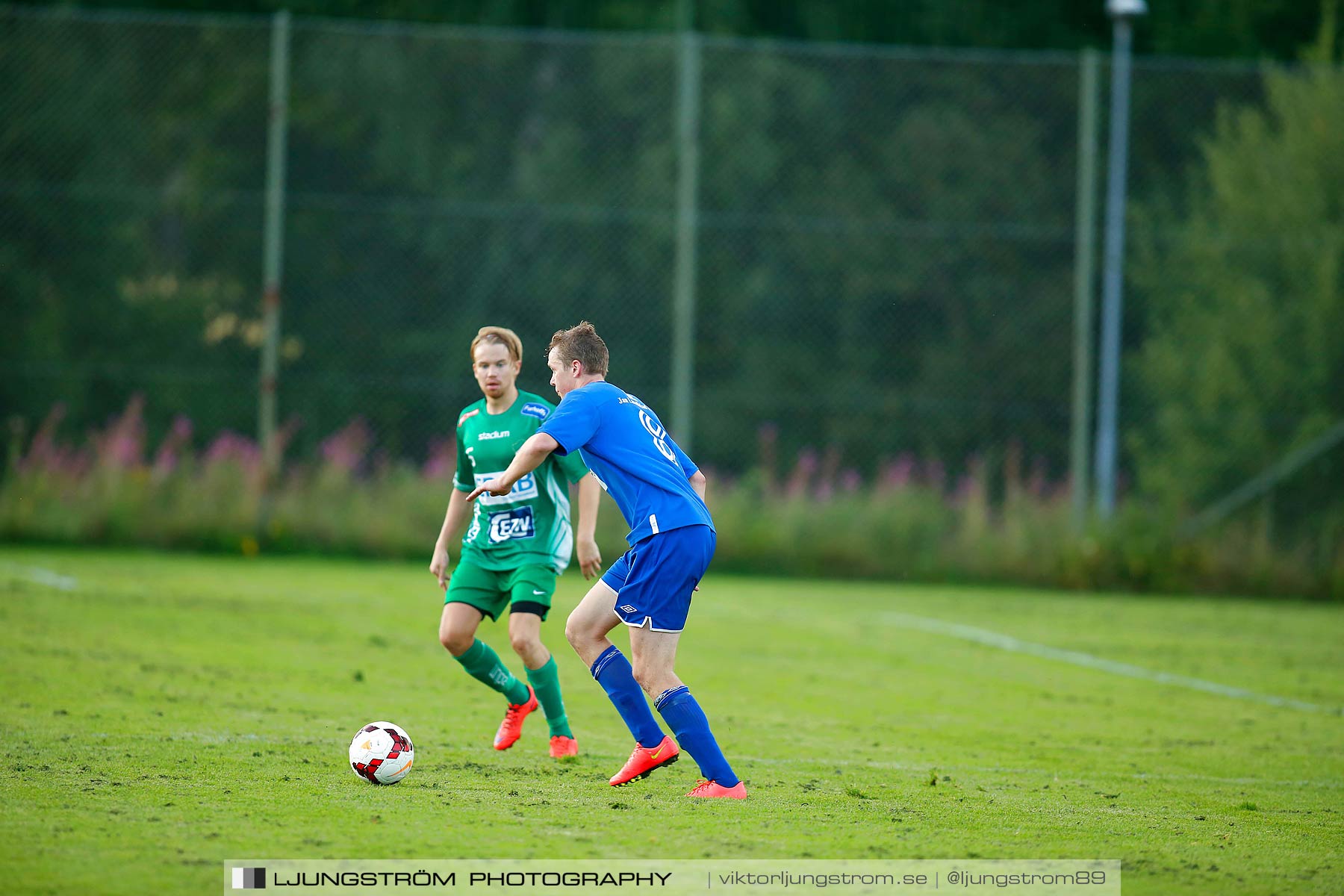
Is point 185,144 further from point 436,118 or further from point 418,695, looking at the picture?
point 418,695

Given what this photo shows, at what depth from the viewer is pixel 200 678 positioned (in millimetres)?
7719

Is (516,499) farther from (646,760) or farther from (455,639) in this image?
(646,760)

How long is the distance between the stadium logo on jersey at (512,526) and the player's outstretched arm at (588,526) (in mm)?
228

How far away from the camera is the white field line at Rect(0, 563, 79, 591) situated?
1133 cm

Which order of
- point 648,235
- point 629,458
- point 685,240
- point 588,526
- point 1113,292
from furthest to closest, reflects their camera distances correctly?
point 648,235, point 685,240, point 1113,292, point 588,526, point 629,458

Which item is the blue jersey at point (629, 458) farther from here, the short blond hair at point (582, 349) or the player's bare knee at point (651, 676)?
the player's bare knee at point (651, 676)

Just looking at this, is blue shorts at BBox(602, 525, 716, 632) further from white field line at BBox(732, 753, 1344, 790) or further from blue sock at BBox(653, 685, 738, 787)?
white field line at BBox(732, 753, 1344, 790)

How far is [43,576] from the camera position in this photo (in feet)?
38.9

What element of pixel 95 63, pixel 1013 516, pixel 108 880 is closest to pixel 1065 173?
pixel 1013 516

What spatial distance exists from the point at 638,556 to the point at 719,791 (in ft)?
3.02

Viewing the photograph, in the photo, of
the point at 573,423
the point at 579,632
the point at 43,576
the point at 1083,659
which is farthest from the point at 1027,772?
the point at 43,576

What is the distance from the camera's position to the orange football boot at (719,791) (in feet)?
17.6

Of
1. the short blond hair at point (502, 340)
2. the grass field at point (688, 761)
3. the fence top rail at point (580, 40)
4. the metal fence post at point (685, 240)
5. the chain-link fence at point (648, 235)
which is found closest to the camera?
the grass field at point (688, 761)

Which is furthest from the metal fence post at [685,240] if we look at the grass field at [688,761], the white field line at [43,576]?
the white field line at [43,576]
